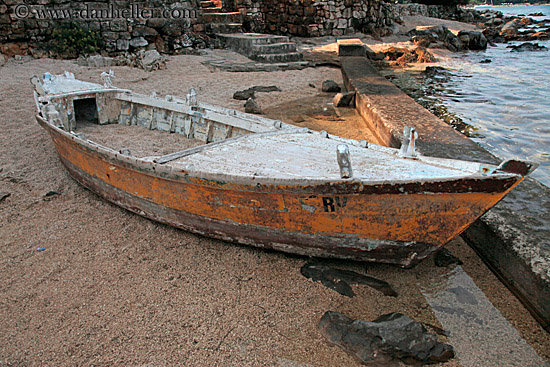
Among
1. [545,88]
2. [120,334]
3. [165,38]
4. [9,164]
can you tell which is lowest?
[120,334]

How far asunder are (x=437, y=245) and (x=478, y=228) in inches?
23.2

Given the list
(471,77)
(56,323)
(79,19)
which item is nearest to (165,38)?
(79,19)

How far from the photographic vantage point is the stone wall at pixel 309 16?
1440cm

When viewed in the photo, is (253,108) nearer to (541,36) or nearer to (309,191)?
(309,191)

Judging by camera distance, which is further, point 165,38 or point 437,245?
point 165,38

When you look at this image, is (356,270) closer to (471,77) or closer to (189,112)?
(189,112)

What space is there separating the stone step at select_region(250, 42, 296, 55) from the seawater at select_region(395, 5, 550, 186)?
361cm

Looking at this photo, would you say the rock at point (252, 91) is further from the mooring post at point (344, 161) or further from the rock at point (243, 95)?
the mooring post at point (344, 161)

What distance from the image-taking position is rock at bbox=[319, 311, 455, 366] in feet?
6.72

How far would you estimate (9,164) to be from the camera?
4.52m

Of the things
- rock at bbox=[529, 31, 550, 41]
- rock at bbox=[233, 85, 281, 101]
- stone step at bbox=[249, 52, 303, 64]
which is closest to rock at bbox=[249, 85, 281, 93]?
rock at bbox=[233, 85, 281, 101]

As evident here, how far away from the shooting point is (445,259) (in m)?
2.86

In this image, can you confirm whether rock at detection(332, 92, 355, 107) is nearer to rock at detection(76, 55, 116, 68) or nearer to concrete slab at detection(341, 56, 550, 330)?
concrete slab at detection(341, 56, 550, 330)

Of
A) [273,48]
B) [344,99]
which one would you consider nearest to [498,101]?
[344,99]
